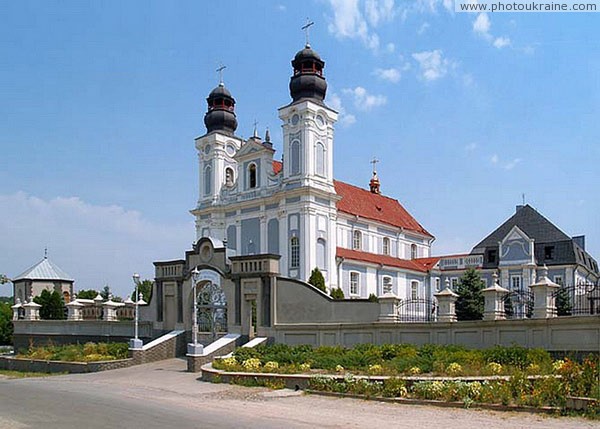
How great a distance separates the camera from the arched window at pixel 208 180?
186ft

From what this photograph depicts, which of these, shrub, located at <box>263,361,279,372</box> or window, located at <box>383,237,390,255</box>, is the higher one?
window, located at <box>383,237,390,255</box>

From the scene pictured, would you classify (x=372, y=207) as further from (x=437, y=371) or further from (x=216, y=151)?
(x=437, y=371)

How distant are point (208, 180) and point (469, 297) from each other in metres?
25.2

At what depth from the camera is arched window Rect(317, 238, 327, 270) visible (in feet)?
160

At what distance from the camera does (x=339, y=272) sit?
50.6 meters

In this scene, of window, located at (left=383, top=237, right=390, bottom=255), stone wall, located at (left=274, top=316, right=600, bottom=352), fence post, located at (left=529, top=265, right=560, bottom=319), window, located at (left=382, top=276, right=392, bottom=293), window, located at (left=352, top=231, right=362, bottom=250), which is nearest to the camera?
stone wall, located at (left=274, top=316, right=600, bottom=352)

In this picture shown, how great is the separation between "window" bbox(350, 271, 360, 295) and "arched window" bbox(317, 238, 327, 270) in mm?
3811

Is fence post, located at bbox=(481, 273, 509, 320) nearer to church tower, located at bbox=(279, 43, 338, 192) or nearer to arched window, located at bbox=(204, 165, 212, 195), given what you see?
church tower, located at bbox=(279, 43, 338, 192)

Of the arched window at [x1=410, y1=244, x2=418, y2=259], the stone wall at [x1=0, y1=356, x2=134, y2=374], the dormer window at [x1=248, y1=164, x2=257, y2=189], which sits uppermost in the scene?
the dormer window at [x1=248, y1=164, x2=257, y2=189]

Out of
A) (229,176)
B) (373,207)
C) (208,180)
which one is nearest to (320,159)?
(229,176)

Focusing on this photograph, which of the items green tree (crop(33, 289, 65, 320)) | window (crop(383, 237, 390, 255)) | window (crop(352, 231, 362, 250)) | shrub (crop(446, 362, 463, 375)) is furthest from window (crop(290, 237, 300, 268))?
shrub (crop(446, 362, 463, 375))

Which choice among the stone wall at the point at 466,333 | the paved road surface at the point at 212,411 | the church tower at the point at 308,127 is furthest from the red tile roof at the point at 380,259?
the paved road surface at the point at 212,411

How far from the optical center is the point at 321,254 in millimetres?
49062

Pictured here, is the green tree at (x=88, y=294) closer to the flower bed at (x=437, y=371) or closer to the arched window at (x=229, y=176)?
the arched window at (x=229, y=176)
